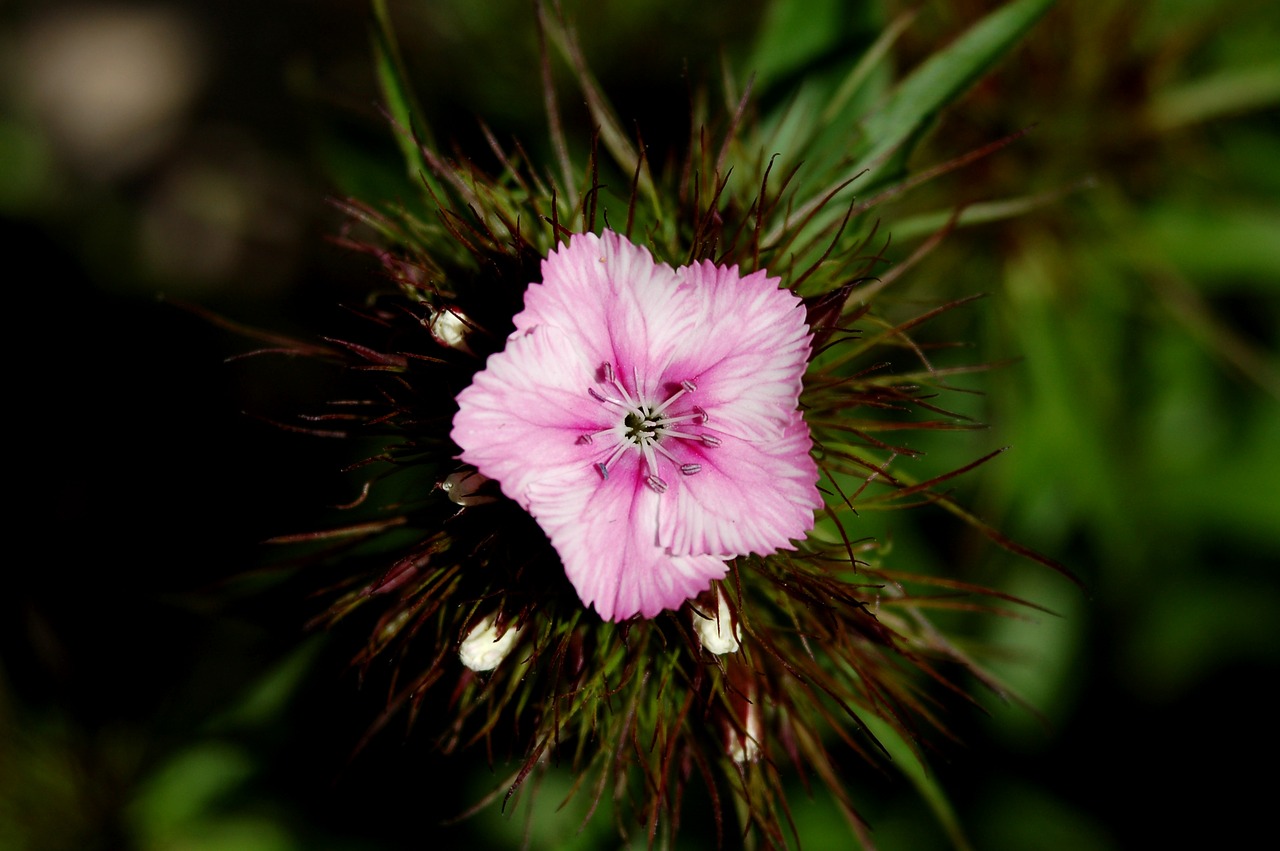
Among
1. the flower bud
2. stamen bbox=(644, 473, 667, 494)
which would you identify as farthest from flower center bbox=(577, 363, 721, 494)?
the flower bud

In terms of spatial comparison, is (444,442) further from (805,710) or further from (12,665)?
(12,665)

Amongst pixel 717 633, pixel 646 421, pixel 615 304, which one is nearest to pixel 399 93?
pixel 615 304

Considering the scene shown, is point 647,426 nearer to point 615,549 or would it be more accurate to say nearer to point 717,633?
point 615,549

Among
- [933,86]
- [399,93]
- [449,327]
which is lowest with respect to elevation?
[449,327]

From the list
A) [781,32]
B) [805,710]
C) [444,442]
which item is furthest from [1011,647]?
[444,442]

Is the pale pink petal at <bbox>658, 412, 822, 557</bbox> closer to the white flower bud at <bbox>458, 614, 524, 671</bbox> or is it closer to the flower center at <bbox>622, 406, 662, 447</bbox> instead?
the flower center at <bbox>622, 406, 662, 447</bbox>

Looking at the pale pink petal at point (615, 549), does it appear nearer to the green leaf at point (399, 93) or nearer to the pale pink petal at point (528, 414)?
the pale pink petal at point (528, 414)
